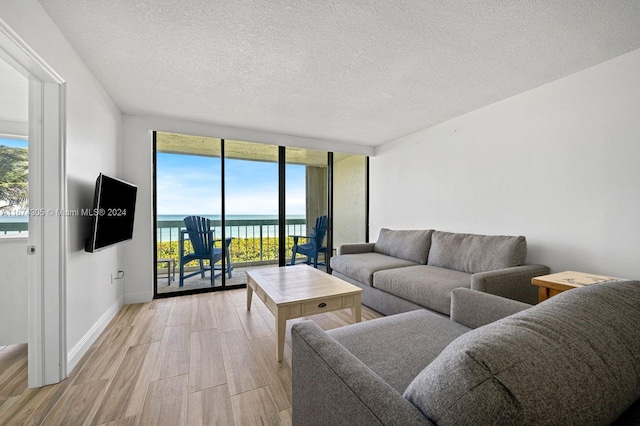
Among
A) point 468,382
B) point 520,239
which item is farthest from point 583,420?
point 520,239

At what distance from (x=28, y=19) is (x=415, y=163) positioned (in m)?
3.97

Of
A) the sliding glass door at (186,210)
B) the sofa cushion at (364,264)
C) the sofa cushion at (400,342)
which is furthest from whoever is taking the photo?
the sliding glass door at (186,210)

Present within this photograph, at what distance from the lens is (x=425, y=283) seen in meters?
2.41

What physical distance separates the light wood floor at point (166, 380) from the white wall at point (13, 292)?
16 centimetres

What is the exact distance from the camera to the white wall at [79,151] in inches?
59.4

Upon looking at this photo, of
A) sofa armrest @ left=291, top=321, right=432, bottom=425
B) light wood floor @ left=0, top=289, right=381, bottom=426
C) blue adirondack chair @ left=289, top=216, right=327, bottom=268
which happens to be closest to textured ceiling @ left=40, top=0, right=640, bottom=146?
sofa armrest @ left=291, top=321, right=432, bottom=425

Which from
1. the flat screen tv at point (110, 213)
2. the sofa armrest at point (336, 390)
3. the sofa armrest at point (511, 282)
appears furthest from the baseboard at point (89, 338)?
the sofa armrest at point (511, 282)

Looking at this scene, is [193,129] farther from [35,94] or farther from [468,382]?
[468,382]

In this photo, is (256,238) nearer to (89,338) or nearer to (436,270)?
(89,338)

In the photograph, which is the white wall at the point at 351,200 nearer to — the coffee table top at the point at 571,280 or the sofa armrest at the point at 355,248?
the sofa armrest at the point at 355,248

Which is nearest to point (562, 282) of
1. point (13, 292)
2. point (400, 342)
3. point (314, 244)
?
point (400, 342)

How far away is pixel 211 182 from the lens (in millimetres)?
3777

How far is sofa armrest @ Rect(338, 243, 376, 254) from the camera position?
390 cm

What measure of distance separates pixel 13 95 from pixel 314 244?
12.7ft
